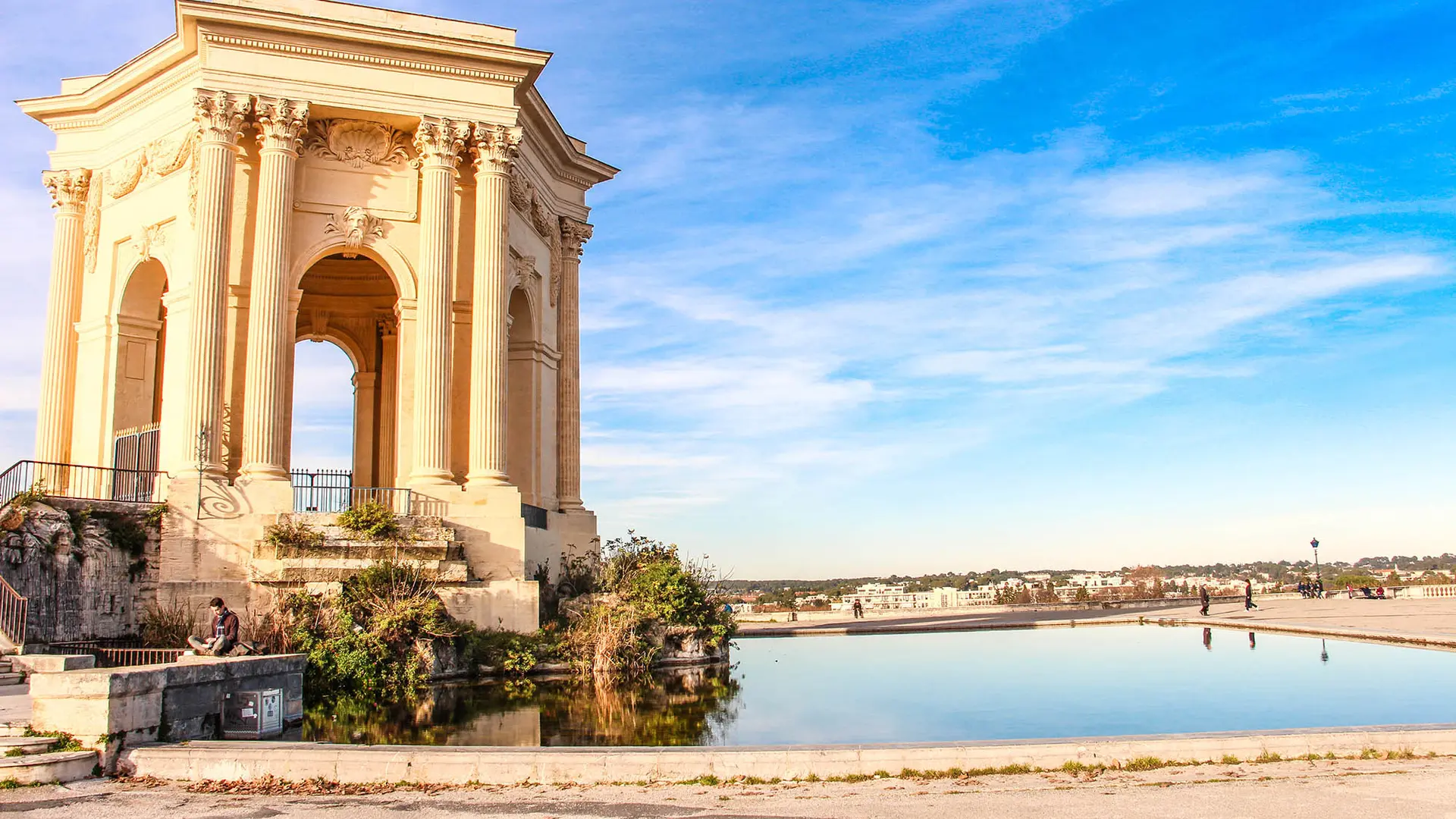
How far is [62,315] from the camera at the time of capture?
30.7 metres

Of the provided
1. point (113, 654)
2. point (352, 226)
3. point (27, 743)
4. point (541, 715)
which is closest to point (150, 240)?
point (352, 226)

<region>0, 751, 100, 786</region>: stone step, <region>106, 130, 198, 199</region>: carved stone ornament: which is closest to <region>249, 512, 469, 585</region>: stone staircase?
<region>106, 130, 198, 199</region>: carved stone ornament

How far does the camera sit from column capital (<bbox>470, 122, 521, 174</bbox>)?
28.1 m

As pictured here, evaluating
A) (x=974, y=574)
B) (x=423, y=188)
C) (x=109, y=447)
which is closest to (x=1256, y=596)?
(x=423, y=188)

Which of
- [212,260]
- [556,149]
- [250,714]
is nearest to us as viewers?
[250,714]

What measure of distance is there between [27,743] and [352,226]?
59.0 feet

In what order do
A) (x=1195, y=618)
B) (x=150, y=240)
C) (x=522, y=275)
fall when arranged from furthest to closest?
(x=1195, y=618), (x=522, y=275), (x=150, y=240)

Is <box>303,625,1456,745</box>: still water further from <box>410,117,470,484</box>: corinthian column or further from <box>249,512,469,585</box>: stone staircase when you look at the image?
<box>410,117,470,484</box>: corinthian column

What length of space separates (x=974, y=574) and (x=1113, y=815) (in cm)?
16700

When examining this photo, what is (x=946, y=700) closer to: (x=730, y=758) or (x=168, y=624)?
(x=730, y=758)

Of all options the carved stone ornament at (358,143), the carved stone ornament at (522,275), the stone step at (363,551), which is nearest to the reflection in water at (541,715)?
the stone step at (363,551)

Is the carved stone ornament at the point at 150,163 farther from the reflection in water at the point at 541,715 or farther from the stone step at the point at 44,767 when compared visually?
the stone step at the point at 44,767

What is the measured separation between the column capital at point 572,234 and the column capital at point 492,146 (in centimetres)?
732

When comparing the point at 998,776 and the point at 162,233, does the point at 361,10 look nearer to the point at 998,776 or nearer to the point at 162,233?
the point at 162,233
